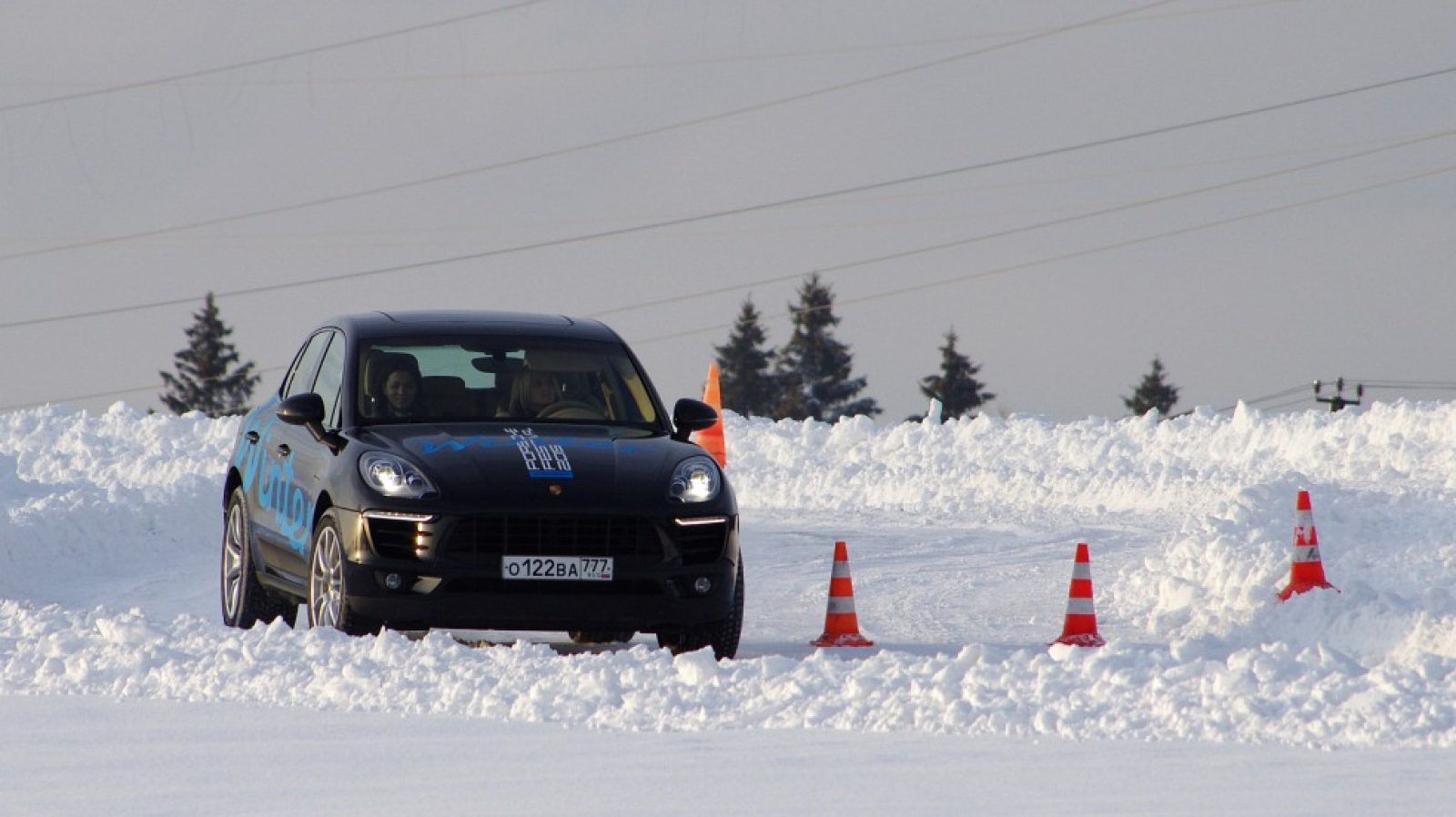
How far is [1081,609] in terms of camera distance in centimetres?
1145

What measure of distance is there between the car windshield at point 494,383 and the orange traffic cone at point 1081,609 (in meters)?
2.72

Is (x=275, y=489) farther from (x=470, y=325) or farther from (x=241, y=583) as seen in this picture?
(x=470, y=325)

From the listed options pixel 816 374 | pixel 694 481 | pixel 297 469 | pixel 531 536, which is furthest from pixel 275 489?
pixel 816 374

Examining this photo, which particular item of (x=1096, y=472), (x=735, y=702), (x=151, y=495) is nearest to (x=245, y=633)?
(x=735, y=702)

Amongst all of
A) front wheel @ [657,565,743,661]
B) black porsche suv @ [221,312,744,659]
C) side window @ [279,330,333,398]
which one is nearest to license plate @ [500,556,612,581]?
black porsche suv @ [221,312,744,659]

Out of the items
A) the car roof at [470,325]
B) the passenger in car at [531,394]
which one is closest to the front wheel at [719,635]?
the passenger in car at [531,394]

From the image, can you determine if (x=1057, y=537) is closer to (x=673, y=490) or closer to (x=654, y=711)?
(x=673, y=490)

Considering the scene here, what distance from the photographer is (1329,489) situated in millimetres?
18031

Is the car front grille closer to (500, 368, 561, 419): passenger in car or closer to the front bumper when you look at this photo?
the front bumper

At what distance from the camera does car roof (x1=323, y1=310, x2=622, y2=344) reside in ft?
33.8

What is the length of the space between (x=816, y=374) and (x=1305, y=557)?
7705cm

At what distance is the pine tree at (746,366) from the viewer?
90.1 meters

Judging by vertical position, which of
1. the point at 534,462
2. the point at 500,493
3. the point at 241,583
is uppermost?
the point at 534,462

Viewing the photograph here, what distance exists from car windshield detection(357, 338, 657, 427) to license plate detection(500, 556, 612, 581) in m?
1.14
